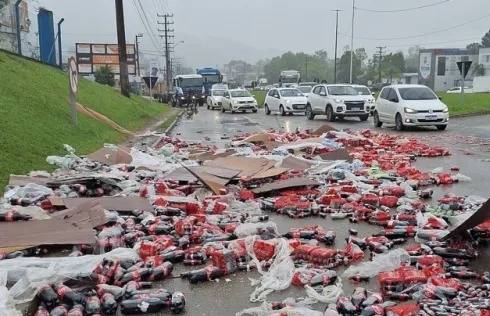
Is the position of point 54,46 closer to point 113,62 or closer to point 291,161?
point 291,161

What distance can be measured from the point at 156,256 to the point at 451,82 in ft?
419

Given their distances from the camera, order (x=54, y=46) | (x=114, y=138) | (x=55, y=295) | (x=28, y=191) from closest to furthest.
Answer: (x=55, y=295), (x=28, y=191), (x=114, y=138), (x=54, y=46)

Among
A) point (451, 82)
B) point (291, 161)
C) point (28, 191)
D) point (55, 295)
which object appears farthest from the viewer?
point (451, 82)

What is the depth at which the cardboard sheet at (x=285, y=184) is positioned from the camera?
8809 millimetres

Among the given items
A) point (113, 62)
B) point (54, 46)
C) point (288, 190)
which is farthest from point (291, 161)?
point (113, 62)

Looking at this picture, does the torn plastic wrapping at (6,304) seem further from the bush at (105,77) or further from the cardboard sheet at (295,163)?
the bush at (105,77)

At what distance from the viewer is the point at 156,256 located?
5660 mm

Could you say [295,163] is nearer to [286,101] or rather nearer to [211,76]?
[286,101]

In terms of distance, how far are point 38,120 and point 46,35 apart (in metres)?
20.8

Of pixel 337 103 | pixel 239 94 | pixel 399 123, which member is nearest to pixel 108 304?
pixel 399 123

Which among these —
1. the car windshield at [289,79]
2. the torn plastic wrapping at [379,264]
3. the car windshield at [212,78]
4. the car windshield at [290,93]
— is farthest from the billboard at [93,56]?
the torn plastic wrapping at [379,264]

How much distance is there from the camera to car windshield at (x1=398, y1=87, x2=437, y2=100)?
882 inches

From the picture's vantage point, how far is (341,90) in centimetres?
2911

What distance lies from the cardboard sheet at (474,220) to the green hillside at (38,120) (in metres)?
6.65
